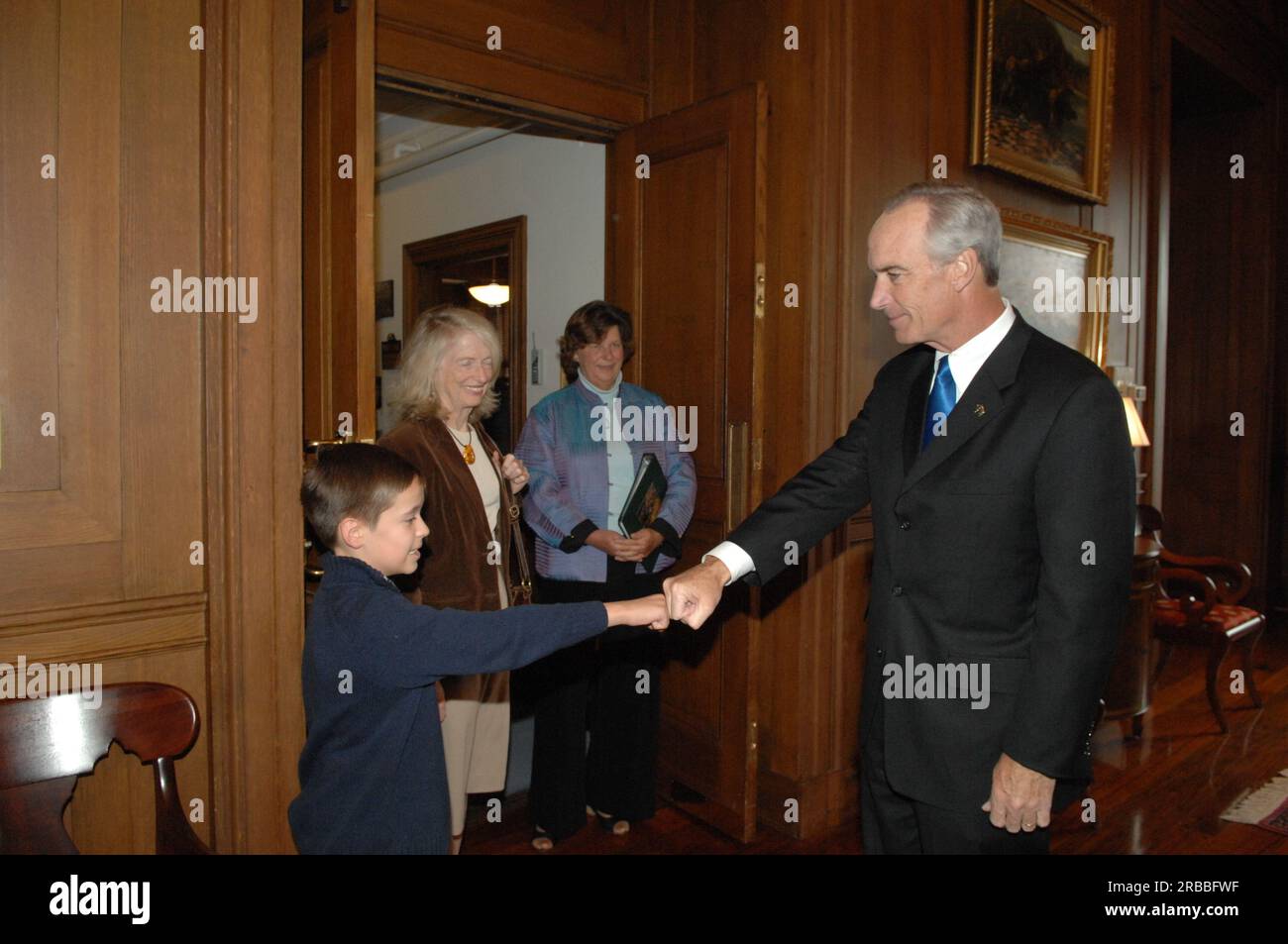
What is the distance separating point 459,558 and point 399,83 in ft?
5.33

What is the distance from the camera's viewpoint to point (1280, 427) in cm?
698

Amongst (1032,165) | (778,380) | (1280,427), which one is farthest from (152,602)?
(1280,427)

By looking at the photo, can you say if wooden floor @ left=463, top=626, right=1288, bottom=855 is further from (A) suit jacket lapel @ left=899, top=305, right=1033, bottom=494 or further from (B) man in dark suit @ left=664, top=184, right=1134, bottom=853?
(A) suit jacket lapel @ left=899, top=305, right=1033, bottom=494

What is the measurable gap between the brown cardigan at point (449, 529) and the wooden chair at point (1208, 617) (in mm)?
3563

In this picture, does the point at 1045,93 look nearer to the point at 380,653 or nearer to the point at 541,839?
the point at 541,839

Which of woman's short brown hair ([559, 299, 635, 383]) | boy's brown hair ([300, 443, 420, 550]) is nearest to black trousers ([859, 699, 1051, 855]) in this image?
boy's brown hair ([300, 443, 420, 550])

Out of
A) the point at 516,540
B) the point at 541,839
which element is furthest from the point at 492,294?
the point at 541,839

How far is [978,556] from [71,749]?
5.59ft

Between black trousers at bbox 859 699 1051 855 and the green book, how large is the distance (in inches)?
57.0

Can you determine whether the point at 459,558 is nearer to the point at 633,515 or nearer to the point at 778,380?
the point at 633,515

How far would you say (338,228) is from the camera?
2.29m

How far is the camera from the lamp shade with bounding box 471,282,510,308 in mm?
6855

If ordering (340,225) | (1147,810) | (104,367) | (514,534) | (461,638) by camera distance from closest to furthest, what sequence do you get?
(461,638) → (104,367) → (340,225) → (514,534) → (1147,810)

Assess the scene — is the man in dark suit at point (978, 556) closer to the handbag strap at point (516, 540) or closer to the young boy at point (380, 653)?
the young boy at point (380, 653)
